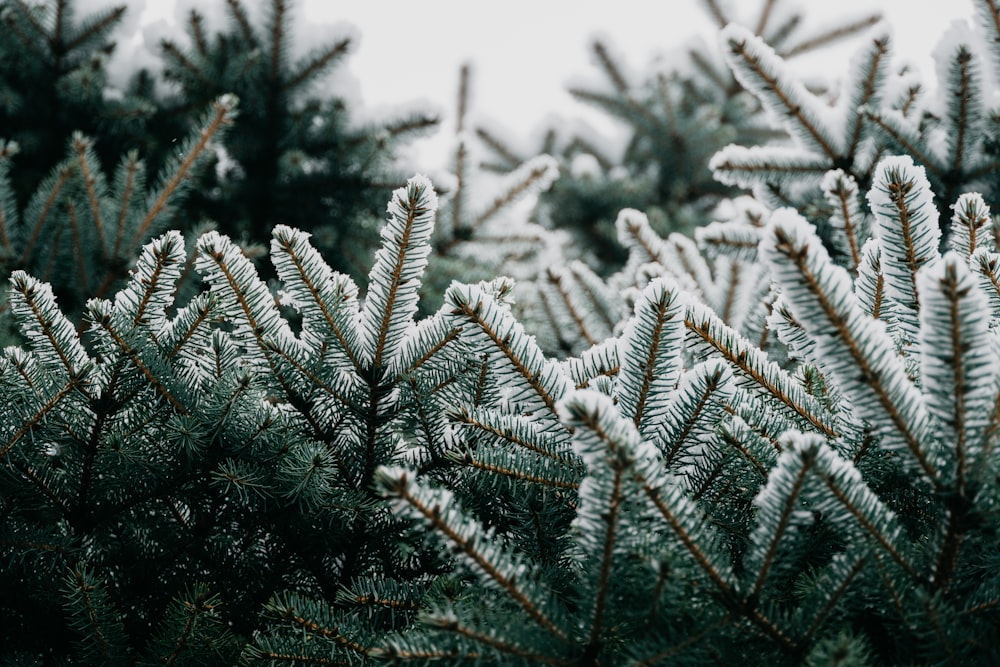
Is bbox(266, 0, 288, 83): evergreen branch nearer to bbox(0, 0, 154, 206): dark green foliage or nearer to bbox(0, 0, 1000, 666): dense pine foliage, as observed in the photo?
bbox(0, 0, 154, 206): dark green foliage

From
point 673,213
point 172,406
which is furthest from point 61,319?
point 673,213

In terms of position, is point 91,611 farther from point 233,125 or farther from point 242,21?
point 242,21

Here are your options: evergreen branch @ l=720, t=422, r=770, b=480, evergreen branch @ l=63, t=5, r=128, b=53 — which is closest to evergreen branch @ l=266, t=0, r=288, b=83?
evergreen branch @ l=63, t=5, r=128, b=53

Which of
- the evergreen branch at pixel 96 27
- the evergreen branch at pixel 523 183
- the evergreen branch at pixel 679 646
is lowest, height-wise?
the evergreen branch at pixel 679 646

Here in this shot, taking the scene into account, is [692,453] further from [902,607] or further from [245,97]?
[245,97]

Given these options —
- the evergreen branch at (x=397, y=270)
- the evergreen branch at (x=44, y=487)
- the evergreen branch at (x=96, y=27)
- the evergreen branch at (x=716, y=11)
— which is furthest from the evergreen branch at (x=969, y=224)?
the evergreen branch at (x=716, y=11)

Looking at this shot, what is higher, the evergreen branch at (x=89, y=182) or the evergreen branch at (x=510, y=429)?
the evergreen branch at (x=89, y=182)

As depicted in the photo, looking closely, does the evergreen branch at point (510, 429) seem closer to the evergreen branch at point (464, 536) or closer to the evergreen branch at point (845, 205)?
the evergreen branch at point (464, 536)

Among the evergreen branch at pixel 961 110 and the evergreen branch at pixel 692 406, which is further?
the evergreen branch at pixel 961 110
